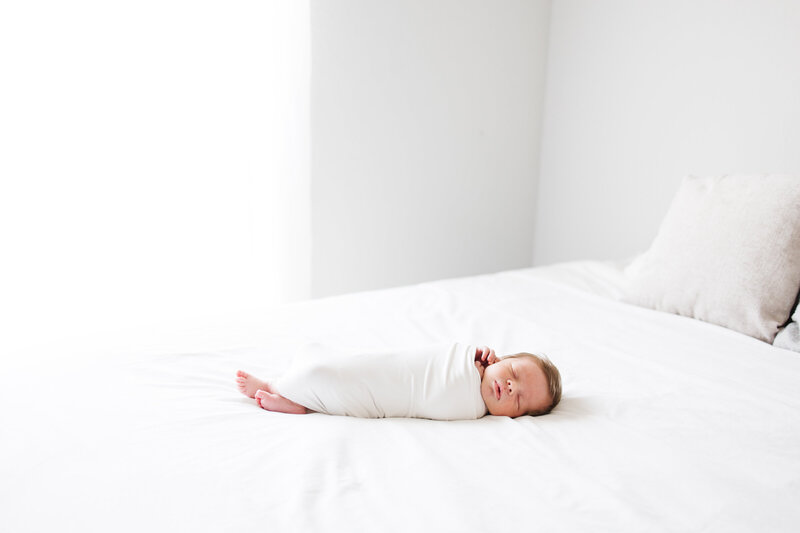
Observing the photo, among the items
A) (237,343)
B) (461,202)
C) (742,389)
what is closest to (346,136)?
(461,202)

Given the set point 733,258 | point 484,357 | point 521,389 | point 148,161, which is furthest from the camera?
point 148,161

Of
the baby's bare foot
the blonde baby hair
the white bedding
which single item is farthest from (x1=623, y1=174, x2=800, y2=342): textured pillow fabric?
the baby's bare foot

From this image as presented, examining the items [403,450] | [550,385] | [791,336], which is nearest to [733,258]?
[791,336]

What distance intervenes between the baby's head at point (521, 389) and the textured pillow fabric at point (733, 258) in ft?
2.25

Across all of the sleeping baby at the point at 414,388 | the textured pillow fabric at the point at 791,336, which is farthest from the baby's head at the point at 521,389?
the textured pillow fabric at the point at 791,336

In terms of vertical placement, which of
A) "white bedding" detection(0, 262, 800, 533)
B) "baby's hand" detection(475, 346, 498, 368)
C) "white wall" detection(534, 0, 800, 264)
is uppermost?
"white wall" detection(534, 0, 800, 264)

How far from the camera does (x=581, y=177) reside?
8.61 feet

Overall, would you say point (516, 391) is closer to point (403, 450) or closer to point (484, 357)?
point (484, 357)

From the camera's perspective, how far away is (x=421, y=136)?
2523 mm

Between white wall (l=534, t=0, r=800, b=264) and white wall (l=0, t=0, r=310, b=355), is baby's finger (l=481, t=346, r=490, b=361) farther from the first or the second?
white wall (l=534, t=0, r=800, b=264)

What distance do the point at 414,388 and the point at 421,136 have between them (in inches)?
66.4

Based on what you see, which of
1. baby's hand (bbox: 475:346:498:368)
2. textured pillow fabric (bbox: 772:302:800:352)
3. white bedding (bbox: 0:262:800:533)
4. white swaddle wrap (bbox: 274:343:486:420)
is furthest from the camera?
textured pillow fabric (bbox: 772:302:800:352)

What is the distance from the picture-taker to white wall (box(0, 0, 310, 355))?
1880 mm

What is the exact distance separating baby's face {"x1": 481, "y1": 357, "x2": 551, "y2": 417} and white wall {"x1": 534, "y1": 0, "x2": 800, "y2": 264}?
4.53ft
